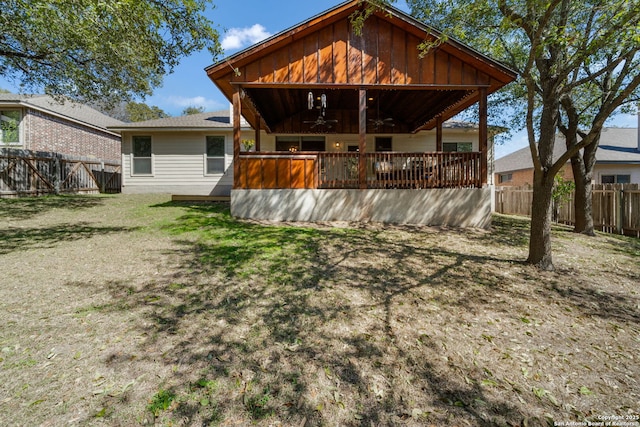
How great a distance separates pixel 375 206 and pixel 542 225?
3.93 m

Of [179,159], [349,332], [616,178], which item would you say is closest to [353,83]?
[349,332]

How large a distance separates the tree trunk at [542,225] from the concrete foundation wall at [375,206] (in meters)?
3.14

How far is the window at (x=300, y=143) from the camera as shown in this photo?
13.5 metres

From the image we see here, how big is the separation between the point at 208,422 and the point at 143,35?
8.48 meters

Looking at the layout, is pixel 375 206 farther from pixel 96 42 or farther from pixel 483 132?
pixel 96 42

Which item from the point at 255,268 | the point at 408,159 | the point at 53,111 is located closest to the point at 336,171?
the point at 408,159

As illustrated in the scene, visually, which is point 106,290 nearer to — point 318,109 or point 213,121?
point 318,109

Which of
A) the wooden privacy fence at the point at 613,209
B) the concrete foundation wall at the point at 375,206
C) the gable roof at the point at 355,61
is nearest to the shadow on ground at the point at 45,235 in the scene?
the concrete foundation wall at the point at 375,206

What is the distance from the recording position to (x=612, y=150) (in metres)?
18.3

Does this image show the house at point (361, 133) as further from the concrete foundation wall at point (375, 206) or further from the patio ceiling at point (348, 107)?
the patio ceiling at point (348, 107)

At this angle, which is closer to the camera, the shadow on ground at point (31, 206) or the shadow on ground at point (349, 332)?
the shadow on ground at point (349, 332)

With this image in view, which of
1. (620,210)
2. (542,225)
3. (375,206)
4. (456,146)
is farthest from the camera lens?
(456,146)

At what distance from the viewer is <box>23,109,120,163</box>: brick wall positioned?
15.2 meters

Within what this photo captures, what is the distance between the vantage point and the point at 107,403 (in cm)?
209
